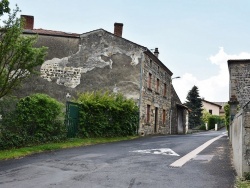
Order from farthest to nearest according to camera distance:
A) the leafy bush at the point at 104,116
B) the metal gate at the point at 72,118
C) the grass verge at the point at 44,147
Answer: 1. the leafy bush at the point at 104,116
2. the metal gate at the point at 72,118
3. the grass verge at the point at 44,147

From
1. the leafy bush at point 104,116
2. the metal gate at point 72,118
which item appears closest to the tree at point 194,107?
the leafy bush at point 104,116

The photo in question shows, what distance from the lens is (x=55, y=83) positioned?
21.5 metres

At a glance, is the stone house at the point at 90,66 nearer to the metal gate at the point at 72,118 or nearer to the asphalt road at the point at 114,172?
the metal gate at the point at 72,118

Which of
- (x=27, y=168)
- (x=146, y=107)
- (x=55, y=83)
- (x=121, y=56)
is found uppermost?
(x=121, y=56)

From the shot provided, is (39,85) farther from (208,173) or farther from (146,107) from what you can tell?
(208,173)

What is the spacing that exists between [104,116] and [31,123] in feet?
18.5

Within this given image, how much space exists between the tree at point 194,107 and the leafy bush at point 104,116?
36.6 meters

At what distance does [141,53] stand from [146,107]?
4.14 meters

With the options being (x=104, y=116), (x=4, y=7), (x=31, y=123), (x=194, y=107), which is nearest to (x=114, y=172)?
(x=31, y=123)

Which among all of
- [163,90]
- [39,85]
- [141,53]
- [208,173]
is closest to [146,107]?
[141,53]

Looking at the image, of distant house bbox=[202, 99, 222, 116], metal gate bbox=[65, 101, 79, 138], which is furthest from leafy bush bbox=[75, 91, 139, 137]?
distant house bbox=[202, 99, 222, 116]

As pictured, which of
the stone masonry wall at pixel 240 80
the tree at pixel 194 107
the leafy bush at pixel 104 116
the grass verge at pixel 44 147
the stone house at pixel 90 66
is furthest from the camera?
the tree at pixel 194 107

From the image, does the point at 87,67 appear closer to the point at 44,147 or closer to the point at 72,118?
the point at 72,118

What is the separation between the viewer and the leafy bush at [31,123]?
11.3 meters
